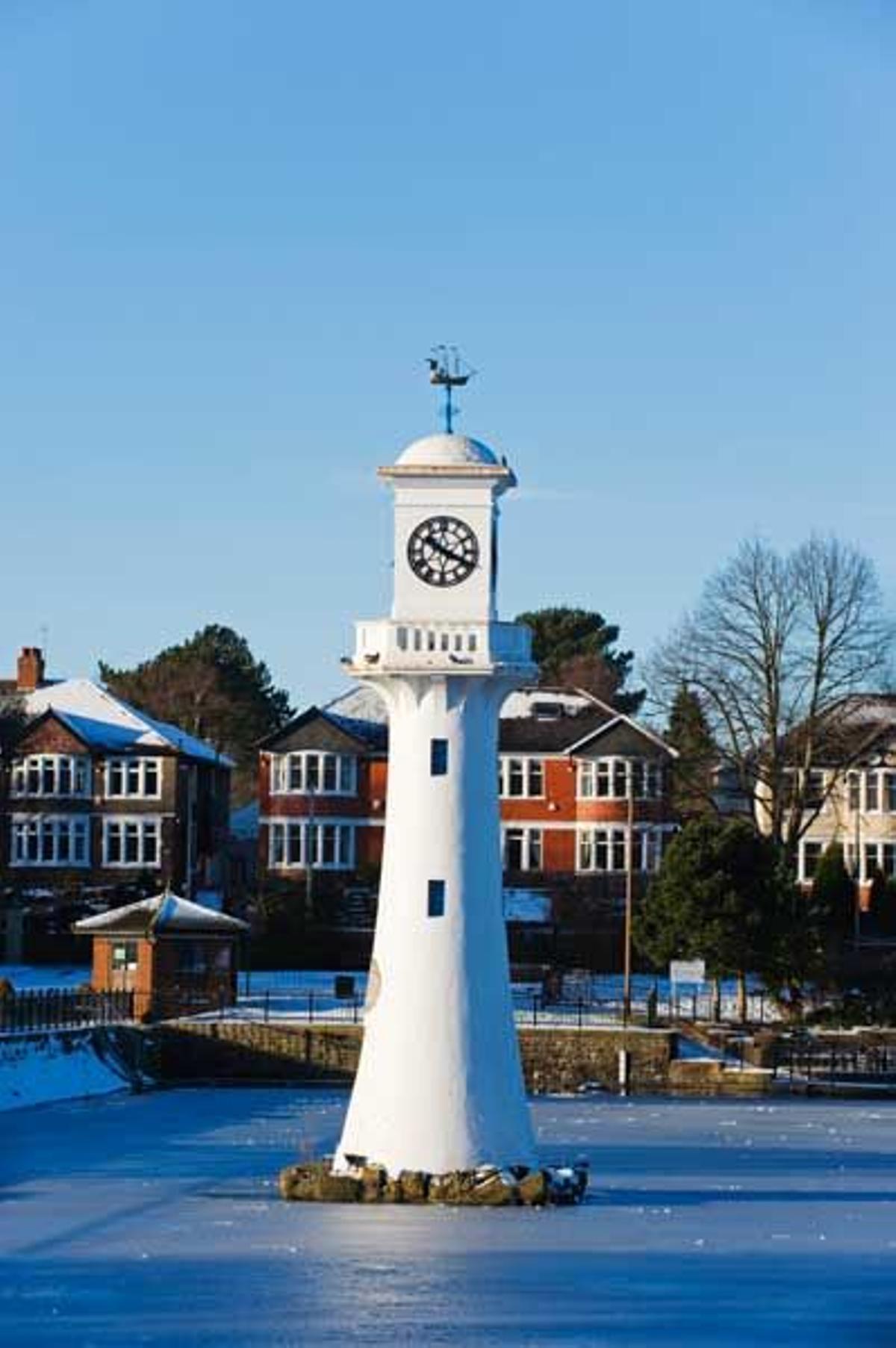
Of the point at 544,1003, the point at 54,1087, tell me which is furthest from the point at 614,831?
the point at 54,1087

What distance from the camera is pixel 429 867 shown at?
3816 cm

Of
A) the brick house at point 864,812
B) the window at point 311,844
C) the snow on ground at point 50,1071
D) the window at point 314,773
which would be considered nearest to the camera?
the snow on ground at point 50,1071

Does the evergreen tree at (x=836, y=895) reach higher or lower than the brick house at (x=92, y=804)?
lower

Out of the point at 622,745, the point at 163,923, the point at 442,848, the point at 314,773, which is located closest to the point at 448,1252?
the point at 442,848

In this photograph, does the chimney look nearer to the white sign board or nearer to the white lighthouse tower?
the white sign board

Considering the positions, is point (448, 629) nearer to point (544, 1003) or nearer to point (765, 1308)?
point (765, 1308)

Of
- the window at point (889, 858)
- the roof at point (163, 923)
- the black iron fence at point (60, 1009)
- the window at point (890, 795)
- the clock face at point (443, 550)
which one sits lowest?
the black iron fence at point (60, 1009)

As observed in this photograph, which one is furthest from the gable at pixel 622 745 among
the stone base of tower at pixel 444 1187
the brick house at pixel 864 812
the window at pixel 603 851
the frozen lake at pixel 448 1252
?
the stone base of tower at pixel 444 1187

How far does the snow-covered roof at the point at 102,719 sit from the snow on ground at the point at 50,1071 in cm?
2693

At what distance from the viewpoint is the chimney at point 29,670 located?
9719cm

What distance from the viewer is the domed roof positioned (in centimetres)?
3884

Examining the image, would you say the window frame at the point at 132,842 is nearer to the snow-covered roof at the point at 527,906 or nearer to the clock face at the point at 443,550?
the snow-covered roof at the point at 527,906

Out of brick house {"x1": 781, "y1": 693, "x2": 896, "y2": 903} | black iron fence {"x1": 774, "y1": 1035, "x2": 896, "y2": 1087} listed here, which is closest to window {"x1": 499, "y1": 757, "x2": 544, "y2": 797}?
brick house {"x1": 781, "y1": 693, "x2": 896, "y2": 903}

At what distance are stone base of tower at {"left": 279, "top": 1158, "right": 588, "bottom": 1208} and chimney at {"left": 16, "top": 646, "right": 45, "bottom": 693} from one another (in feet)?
191
